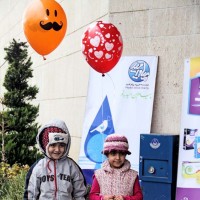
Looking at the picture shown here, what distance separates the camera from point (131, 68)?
6.46 metres

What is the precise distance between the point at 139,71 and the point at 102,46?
41.6 inches

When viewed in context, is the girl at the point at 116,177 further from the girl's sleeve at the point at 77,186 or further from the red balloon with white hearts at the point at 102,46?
the red balloon with white hearts at the point at 102,46

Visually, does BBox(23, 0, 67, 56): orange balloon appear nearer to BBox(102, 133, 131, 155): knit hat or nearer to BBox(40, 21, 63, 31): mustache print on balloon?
BBox(40, 21, 63, 31): mustache print on balloon

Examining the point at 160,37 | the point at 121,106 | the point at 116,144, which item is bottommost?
the point at 116,144

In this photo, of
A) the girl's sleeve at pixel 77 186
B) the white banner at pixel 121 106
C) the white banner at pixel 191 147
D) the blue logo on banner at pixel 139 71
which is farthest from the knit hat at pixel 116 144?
the blue logo on banner at pixel 139 71

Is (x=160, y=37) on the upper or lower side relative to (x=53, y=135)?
upper

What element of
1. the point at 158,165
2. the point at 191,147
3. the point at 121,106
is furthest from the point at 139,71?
the point at 158,165

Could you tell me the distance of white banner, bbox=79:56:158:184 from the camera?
635cm

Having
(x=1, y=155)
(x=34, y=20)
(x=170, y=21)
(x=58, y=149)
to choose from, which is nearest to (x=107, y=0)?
(x=170, y=21)

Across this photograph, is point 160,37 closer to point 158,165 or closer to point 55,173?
point 158,165

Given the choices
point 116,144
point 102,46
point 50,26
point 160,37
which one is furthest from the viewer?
point 160,37

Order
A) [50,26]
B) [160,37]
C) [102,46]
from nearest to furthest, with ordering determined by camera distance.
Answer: [102,46] < [50,26] < [160,37]

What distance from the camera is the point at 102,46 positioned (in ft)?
18.0

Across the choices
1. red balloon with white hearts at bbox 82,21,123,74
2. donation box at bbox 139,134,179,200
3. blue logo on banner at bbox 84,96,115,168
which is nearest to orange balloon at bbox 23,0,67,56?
red balloon with white hearts at bbox 82,21,123,74
